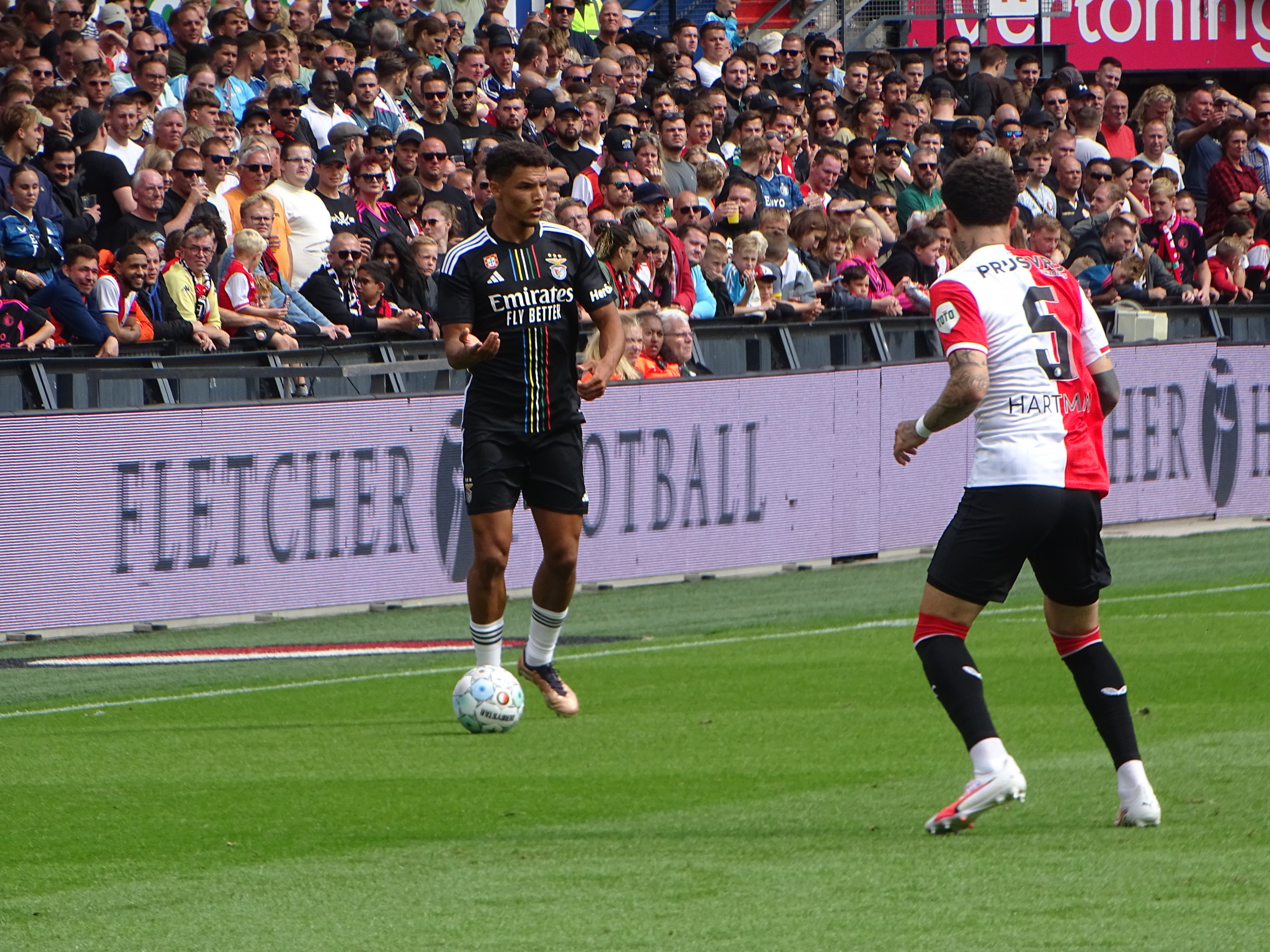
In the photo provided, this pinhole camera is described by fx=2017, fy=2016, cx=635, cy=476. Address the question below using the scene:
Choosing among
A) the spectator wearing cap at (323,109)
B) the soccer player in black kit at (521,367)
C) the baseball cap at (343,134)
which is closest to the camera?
the soccer player in black kit at (521,367)

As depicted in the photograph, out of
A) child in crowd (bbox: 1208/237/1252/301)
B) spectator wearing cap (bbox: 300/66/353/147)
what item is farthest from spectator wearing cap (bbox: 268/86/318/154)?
child in crowd (bbox: 1208/237/1252/301)

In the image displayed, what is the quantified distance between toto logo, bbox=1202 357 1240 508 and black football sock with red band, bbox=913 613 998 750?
12.0 m

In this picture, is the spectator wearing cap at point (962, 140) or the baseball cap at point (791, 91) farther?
the baseball cap at point (791, 91)

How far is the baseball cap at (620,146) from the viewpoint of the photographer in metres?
18.3

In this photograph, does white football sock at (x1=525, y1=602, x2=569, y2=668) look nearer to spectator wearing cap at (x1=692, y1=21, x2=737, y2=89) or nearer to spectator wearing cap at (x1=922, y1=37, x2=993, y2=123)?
spectator wearing cap at (x1=692, y1=21, x2=737, y2=89)

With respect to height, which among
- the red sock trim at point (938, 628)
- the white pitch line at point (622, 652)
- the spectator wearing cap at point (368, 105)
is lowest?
the white pitch line at point (622, 652)

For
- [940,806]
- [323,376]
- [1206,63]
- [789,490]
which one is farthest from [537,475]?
[1206,63]

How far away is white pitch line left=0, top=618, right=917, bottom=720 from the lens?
390 inches

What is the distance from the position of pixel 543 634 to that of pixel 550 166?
3194 millimetres

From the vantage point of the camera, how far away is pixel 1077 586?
618 centimetres

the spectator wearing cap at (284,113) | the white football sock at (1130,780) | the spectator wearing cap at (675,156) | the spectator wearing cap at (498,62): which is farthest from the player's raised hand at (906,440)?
the spectator wearing cap at (498,62)

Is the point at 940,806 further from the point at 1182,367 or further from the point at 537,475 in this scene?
the point at 1182,367

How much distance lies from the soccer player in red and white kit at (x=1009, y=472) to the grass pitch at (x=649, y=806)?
1.23ft

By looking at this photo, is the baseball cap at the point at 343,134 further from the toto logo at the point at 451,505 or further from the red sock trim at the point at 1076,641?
the red sock trim at the point at 1076,641
